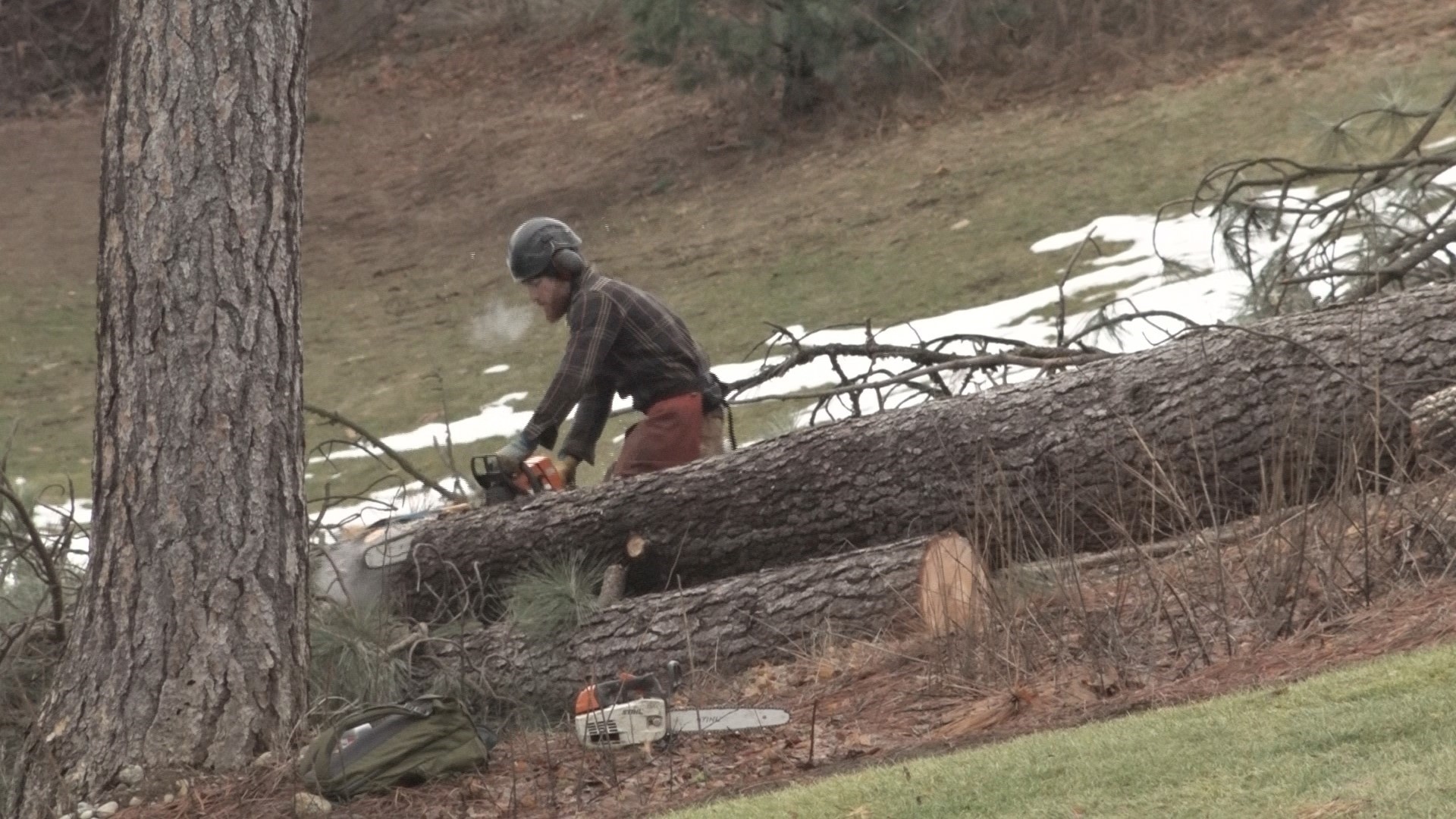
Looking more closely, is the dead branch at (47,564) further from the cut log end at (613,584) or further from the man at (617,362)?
the cut log end at (613,584)

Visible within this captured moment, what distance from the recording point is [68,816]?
6633 mm

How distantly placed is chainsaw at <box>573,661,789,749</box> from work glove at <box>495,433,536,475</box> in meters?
1.84

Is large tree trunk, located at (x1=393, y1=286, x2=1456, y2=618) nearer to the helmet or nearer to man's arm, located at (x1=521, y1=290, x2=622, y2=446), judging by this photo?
man's arm, located at (x1=521, y1=290, x2=622, y2=446)

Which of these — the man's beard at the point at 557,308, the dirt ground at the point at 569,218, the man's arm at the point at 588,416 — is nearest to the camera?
the dirt ground at the point at 569,218

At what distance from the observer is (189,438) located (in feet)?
22.6

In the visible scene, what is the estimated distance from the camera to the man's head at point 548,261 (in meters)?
8.73

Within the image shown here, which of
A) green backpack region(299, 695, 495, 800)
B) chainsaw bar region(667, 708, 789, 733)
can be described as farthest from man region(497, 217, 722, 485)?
chainsaw bar region(667, 708, 789, 733)

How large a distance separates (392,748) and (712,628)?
143 cm

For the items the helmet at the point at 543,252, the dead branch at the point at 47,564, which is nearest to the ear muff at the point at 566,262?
the helmet at the point at 543,252

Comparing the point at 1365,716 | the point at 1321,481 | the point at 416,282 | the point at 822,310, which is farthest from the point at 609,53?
the point at 1365,716

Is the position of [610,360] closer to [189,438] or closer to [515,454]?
[515,454]

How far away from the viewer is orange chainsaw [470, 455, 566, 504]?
846 centimetres

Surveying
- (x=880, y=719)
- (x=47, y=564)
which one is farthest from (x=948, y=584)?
(x=47, y=564)

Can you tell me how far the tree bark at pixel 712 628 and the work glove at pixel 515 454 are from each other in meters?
0.86
